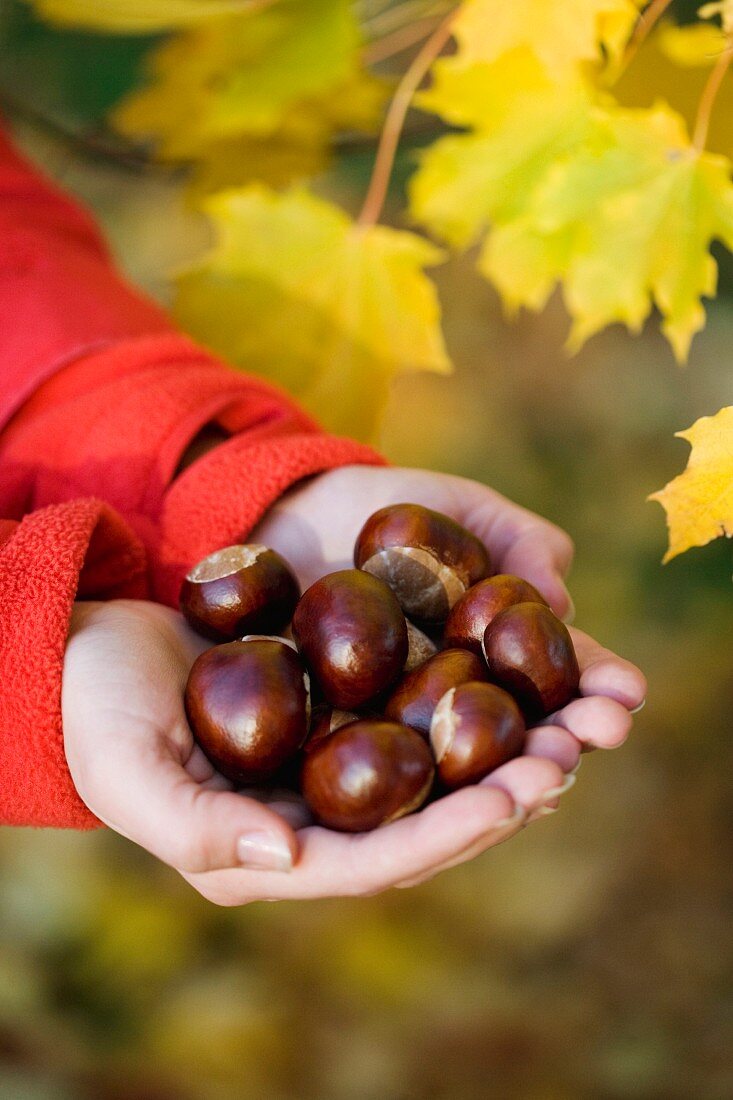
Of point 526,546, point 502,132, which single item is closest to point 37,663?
point 526,546

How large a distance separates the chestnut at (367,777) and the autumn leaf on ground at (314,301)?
2.44 feet

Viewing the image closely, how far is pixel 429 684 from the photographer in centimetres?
90

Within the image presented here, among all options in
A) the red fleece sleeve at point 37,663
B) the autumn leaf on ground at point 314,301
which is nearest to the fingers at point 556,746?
the red fleece sleeve at point 37,663

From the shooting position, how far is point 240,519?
1.12m

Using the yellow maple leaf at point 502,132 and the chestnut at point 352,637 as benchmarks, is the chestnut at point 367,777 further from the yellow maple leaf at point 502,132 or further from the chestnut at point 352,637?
the yellow maple leaf at point 502,132

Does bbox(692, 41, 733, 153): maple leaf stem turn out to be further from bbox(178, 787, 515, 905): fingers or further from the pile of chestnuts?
bbox(178, 787, 515, 905): fingers

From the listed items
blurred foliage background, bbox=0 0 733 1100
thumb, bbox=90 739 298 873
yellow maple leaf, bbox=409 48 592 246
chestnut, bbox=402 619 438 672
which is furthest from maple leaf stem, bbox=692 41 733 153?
thumb, bbox=90 739 298 873

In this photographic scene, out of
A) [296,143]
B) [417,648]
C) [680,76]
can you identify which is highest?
[680,76]

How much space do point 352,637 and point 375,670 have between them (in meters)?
0.04

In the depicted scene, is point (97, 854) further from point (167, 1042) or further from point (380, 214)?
point (380, 214)

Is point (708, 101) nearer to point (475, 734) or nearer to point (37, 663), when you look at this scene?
point (475, 734)

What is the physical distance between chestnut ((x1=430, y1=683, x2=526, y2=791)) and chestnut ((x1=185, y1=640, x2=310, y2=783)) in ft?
0.41

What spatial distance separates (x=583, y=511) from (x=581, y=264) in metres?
0.45

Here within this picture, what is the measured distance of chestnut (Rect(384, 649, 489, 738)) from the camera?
889 millimetres
